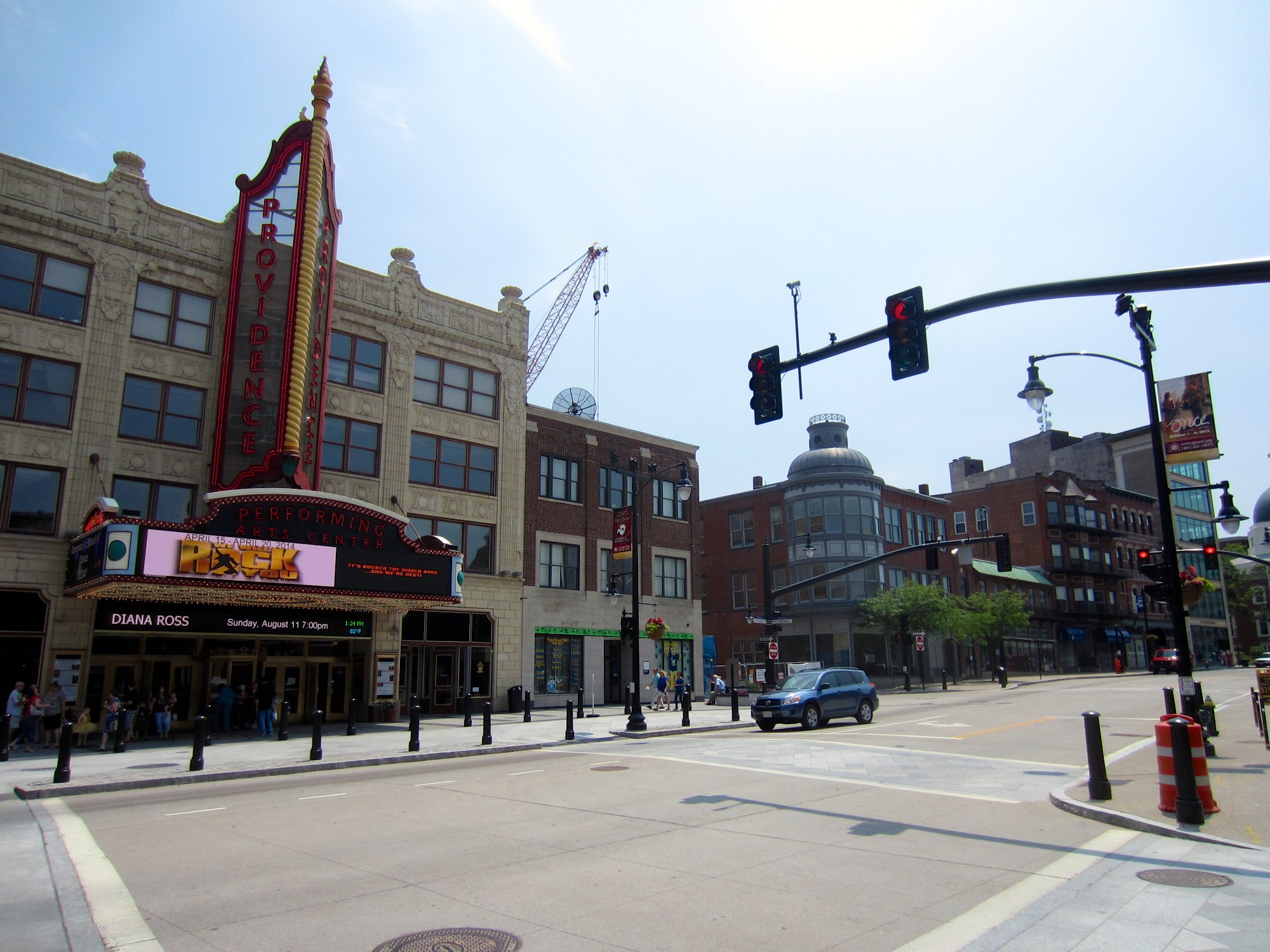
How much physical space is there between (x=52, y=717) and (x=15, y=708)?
0.85m

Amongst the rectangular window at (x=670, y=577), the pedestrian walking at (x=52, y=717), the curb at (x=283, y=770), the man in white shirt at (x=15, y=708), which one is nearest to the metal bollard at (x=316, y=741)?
the curb at (x=283, y=770)

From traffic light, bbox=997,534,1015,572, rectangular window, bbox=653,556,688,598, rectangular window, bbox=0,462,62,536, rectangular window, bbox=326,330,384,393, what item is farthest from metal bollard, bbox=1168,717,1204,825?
rectangular window, bbox=653,556,688,598

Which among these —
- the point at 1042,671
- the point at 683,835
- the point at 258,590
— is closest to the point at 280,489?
the point at 258,590

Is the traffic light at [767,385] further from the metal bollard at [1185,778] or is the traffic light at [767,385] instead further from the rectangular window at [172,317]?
the rectangular window at [172,317]

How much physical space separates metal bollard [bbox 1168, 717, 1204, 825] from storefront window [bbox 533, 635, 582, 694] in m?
27.7

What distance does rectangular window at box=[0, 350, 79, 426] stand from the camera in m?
24.0

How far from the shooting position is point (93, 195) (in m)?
26.0

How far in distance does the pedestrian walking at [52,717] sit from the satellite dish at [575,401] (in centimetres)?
2748

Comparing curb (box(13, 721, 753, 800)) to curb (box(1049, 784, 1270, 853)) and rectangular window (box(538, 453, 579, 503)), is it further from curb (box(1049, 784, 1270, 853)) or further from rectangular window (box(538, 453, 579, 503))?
rectangular window (box(538, 453, 579, 503))

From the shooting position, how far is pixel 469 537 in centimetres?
3328

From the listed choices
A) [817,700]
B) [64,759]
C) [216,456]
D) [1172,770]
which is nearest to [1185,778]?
[1172,770]

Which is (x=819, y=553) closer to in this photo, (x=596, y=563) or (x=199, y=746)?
(x=596, y=563)

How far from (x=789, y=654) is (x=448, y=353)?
33318 mm

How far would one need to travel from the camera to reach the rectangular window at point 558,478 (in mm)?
37156
